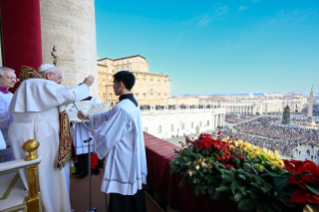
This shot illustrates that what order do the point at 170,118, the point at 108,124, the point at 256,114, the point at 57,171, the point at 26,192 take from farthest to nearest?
the point at 170,118, the point at 256,114, the point at 57,171, the point at 108,124, the point at 26,192

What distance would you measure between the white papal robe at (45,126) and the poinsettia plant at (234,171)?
121 cm

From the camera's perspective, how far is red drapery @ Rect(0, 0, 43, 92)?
10.00 ft

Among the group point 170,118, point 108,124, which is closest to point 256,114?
point 108,124

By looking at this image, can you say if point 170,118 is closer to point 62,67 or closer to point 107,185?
point 62,67

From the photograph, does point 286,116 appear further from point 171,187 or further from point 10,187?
point 10,187

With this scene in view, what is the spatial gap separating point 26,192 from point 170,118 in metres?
19.7

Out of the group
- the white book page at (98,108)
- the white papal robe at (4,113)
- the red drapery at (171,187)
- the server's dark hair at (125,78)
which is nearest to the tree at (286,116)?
the red drapery at (171,187)

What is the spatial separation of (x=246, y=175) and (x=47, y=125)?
70.5 inches

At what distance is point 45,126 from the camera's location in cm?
142

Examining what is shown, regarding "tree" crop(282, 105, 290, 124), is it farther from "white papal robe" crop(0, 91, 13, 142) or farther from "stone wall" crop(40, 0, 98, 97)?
"stone wall" crop(40, 0, 98, 97)

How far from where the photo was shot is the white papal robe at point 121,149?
4.50ft

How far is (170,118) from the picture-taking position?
814 inches

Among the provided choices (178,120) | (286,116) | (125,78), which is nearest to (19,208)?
(125,78)

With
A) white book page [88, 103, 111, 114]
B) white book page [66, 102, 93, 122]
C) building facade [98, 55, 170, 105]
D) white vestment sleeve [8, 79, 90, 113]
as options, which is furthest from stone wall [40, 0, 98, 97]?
building facade [98, 55, 170, 105]
